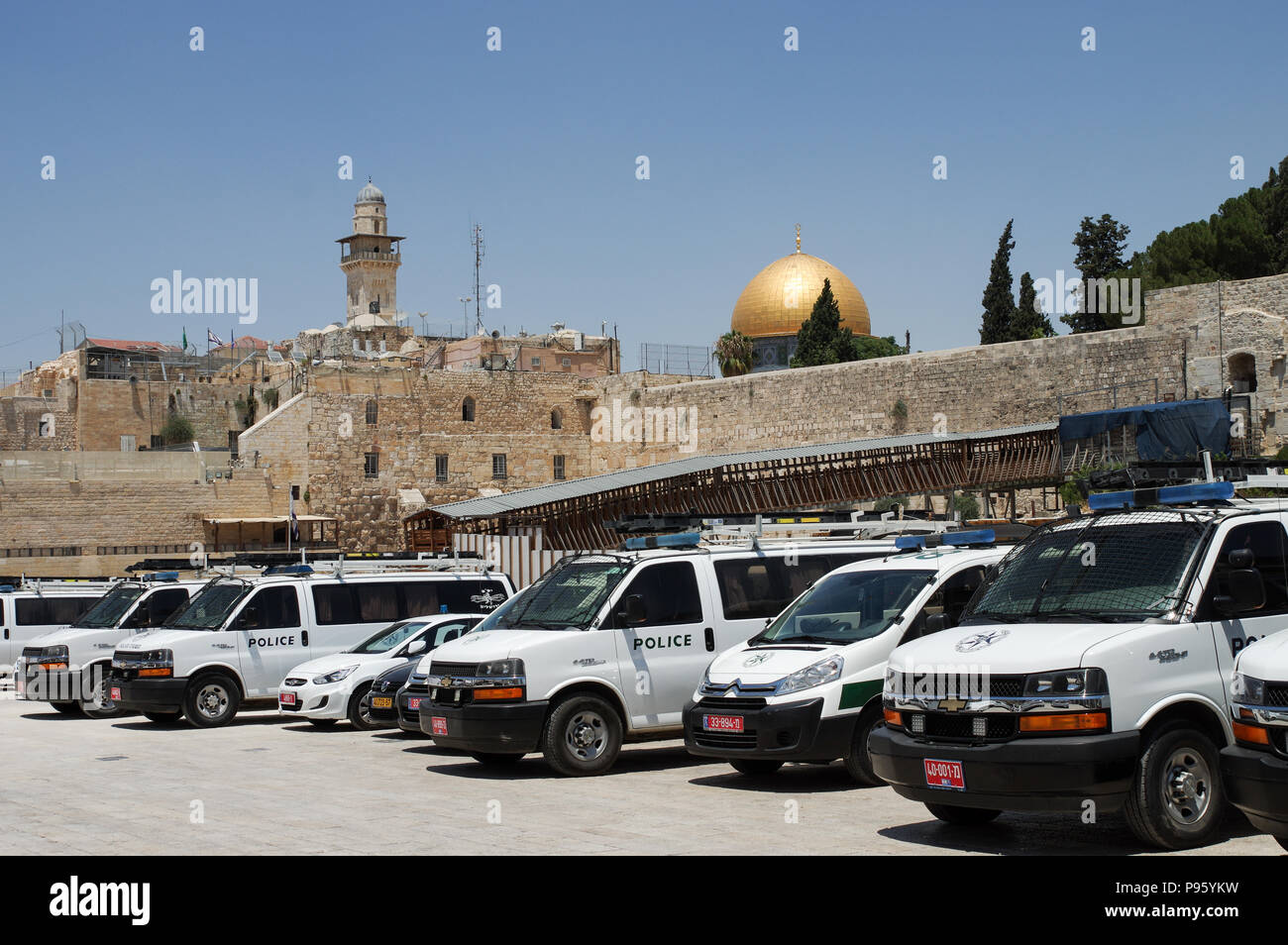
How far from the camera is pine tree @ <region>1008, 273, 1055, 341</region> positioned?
4819 cm

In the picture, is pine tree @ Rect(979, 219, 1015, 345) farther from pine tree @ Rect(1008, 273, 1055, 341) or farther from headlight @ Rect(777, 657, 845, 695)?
headlight @ Rect(777, 657, 845, 695)

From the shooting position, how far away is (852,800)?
31.6ft

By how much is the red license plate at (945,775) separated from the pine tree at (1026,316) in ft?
139

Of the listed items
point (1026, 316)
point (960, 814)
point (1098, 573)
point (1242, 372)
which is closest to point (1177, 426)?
point (1242, 372)

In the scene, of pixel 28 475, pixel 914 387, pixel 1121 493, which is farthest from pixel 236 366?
pixel 1121 493

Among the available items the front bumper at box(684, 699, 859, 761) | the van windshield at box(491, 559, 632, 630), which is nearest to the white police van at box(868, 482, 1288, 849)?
the front bumper at box(684, 699, 859, 761)

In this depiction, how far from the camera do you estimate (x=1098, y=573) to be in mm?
8211

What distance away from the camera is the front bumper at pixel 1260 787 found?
6176 millimetres

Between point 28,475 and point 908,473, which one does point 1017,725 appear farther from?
point 28,475

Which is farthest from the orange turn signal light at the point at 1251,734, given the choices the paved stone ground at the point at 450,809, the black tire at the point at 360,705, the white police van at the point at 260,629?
the white police van at the point at 260,629

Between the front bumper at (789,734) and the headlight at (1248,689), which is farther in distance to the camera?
the front bumper at (789,734)

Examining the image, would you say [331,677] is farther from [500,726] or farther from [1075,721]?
[1075,721]

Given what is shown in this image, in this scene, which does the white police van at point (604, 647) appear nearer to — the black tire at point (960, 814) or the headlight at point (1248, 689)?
the black tire at point (960, 814)

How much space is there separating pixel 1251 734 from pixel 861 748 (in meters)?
3.82
